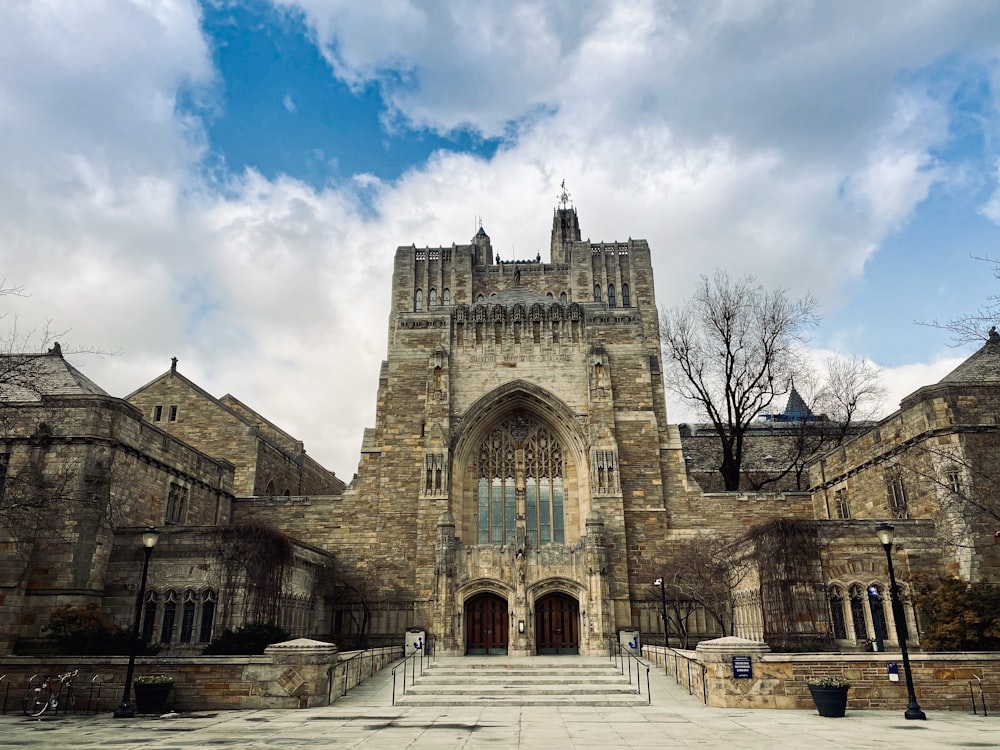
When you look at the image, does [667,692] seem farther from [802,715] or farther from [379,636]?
[379,636]

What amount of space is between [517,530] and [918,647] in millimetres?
14013

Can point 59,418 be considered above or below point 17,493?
above

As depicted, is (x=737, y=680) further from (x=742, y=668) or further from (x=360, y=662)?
(x=360, y=662)

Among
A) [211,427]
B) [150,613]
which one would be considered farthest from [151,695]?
[211,427]

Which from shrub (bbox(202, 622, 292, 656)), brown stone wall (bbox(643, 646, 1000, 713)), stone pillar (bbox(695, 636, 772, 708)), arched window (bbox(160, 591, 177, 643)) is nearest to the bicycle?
shrub (bbox(202, 622, 292, 656))

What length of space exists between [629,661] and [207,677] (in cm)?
1071

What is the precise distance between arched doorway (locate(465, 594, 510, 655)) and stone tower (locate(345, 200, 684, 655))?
0.04 m

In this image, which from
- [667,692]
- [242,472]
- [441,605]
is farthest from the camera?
[242,472]

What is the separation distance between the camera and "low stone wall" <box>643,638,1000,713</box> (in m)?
14.5

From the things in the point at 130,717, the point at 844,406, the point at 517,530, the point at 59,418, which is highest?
the point at 844,406

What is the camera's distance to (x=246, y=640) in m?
18.0

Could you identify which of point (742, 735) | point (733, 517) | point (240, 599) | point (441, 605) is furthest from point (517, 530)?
point (742, 735)

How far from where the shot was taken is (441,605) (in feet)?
80.2

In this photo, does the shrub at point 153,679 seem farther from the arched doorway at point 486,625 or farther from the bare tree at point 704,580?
the bare tree at point 704,580
